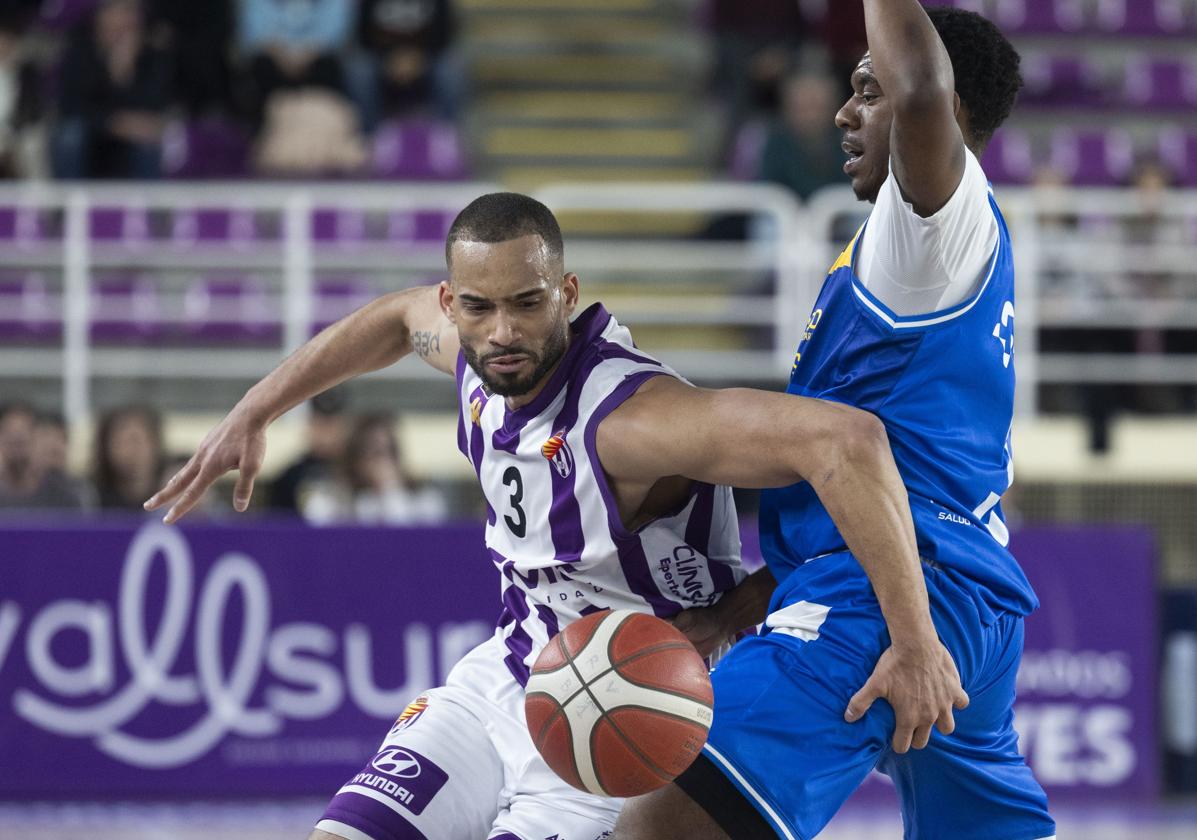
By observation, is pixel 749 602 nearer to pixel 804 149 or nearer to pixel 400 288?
pixel 400 288

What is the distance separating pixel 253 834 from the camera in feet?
22.5

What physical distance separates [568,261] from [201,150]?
2682mm

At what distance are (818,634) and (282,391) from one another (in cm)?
169

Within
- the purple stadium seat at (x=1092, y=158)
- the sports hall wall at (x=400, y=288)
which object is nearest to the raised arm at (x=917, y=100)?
the sports hall wall at (x=400, y=288)

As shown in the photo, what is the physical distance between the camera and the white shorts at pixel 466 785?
12.1ft

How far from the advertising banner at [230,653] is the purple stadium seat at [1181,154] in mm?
5757

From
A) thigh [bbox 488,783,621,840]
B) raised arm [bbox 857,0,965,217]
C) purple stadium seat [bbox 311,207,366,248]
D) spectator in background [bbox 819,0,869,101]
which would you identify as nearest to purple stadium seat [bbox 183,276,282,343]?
purple stadium seat [bbox 311,207,366,248]

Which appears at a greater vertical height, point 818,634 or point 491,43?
point 491,43

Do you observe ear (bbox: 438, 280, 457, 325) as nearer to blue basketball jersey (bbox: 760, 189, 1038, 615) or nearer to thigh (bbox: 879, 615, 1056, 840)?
blue basketball jersey (bbox: 760, 189, 1038, 615)

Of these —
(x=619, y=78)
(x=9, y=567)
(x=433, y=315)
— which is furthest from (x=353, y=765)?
(x=619, y=78)

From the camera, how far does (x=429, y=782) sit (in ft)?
12.4

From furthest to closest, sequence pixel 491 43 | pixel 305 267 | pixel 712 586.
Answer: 1. pixel 491 43
2. pixel 305 267
3. pixel 712 586

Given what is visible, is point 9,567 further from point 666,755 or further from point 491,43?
point 491,43

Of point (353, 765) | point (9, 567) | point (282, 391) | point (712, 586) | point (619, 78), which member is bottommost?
point (353, 765)
